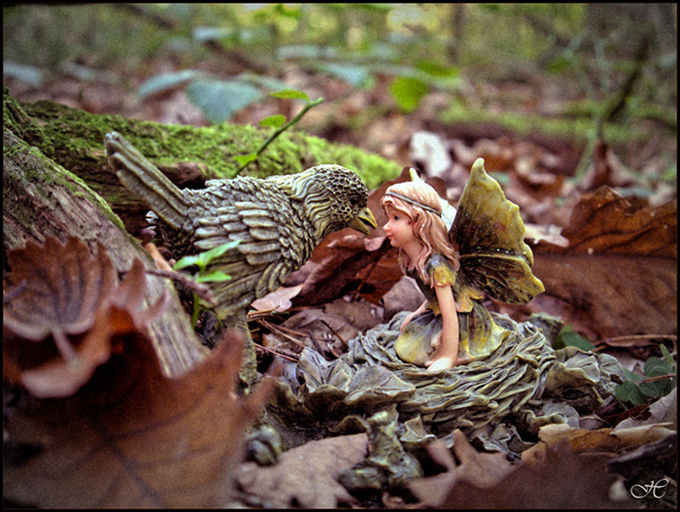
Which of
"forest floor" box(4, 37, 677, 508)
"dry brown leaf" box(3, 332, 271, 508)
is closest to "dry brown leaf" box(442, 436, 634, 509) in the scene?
"forest floor" box(4, 37, 677, 508)

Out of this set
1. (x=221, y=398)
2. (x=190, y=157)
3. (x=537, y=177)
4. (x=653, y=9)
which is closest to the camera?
(x=221, y=398)

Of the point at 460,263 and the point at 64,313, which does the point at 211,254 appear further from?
the point at 460,263

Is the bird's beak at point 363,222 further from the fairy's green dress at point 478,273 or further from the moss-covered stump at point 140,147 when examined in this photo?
the moss-covered stump at point 140,147

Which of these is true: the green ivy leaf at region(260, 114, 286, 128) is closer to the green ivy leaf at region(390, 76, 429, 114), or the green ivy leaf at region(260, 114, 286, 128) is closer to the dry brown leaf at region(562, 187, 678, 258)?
the dry brown leaf at region(562, 187, 678, 258)

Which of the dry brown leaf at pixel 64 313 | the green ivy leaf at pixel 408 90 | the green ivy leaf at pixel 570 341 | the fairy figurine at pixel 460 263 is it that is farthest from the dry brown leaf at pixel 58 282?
the green ivy leaf at pixel 408 90

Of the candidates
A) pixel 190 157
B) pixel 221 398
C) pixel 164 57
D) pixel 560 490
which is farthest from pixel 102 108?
pixel 560 490

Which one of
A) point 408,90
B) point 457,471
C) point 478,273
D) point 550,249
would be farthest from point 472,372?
point 408,90

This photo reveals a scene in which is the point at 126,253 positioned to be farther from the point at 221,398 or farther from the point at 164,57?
the point at 164,57
